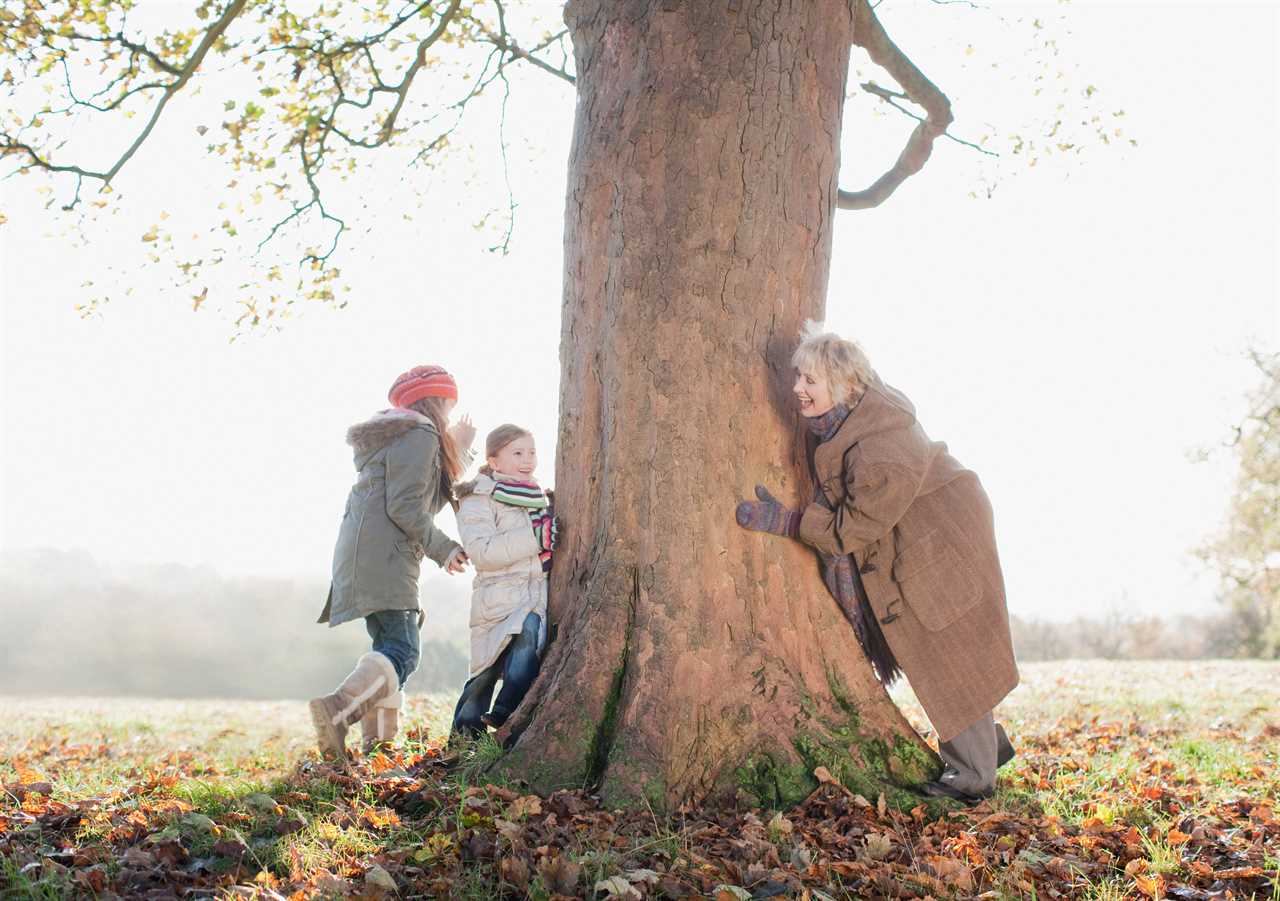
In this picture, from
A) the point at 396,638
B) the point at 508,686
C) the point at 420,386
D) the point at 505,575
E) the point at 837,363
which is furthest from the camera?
the point at 420,386

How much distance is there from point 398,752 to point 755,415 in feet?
7.64

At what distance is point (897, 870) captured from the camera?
12.3 feet

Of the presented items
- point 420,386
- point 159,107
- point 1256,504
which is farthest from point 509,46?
point 1256,504

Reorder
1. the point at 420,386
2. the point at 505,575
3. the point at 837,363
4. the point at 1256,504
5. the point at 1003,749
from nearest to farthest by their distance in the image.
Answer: the point at 837,363
the point at 505,575
the point at 1003,749
the point at 420,386
the point at 1256,504

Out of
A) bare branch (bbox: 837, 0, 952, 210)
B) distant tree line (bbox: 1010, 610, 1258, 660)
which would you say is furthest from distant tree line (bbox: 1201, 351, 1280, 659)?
bare branch (bbox: 837, 0, 952, 210)

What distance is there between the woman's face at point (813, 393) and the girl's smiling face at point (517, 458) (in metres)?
1.32

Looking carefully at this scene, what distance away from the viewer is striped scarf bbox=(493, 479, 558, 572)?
5188 millimetres

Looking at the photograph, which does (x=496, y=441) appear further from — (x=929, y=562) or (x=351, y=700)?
(x=929, y=562)

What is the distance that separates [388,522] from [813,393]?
7.74ft

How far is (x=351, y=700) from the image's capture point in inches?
212

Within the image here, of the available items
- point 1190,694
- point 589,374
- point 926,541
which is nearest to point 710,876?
point 926,541

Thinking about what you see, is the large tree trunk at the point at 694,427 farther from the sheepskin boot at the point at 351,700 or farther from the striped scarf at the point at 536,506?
the sheepskin boot at the point at 351,700

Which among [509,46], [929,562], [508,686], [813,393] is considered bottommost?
[508,686]

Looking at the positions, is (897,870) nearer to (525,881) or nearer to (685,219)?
(525,881)
